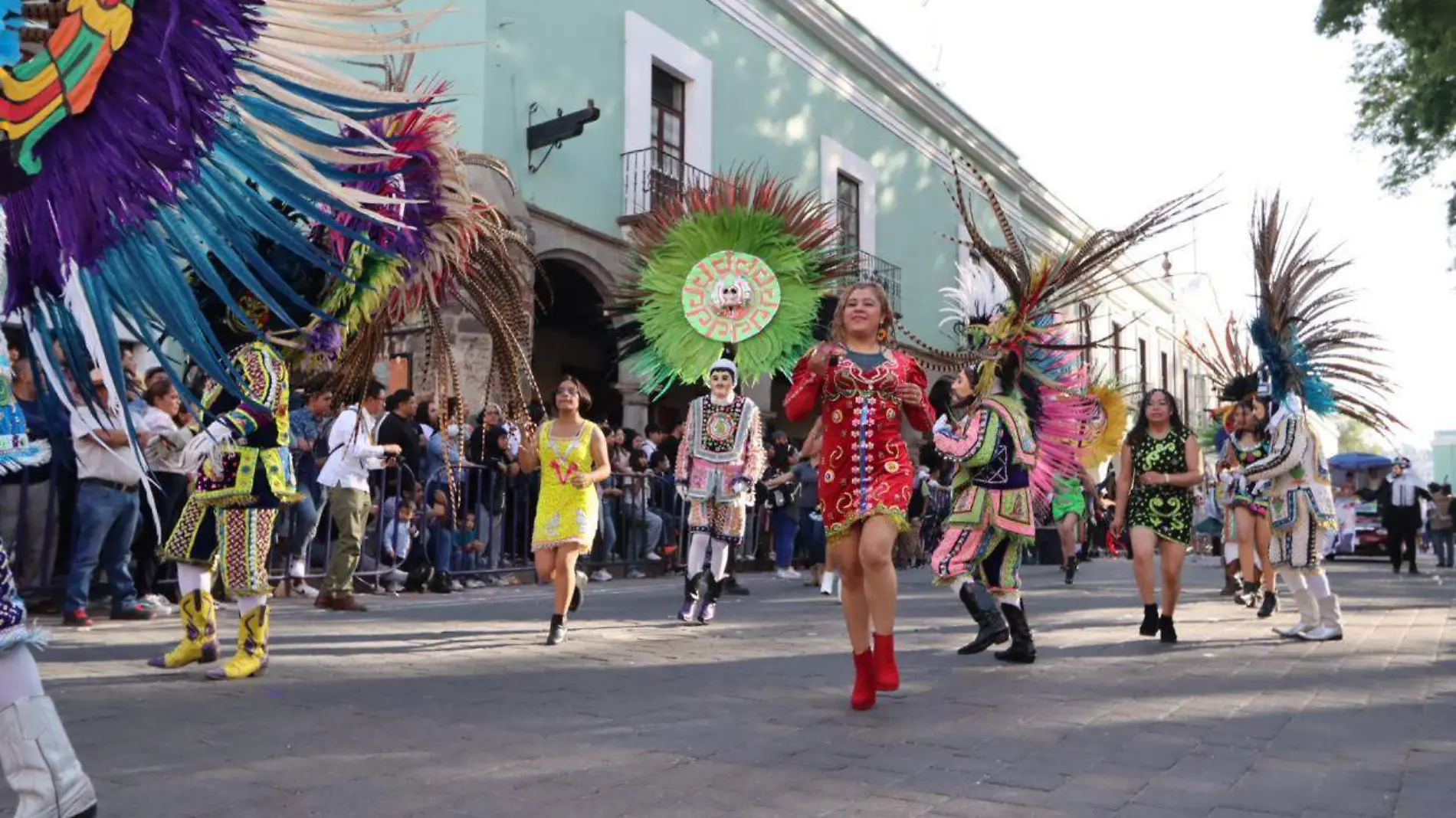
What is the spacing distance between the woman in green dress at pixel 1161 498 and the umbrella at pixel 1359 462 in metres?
26.2

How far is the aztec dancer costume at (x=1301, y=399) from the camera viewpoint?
25.7ft

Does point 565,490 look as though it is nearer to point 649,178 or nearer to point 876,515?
point 876,515

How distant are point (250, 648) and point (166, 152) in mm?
3786

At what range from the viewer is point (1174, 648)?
719 cm

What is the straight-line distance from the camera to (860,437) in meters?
5.20

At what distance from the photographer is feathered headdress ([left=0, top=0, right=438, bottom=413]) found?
2389 mm

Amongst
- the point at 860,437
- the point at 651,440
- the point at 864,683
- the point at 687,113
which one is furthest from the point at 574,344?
the point at 864,683

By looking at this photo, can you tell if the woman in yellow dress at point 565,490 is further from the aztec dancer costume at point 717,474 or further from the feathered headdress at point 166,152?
the feathered headdress at point 166,152

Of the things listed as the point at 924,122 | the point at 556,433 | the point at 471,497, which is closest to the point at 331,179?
the point at 556,433

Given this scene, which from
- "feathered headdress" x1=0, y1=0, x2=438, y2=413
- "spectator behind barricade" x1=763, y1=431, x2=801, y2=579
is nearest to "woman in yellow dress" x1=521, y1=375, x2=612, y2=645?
"feathered headdress" x1=0, y1=0, x2=438, y2=413

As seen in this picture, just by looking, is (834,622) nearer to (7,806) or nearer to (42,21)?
(7,806)

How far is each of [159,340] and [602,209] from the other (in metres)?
13.7

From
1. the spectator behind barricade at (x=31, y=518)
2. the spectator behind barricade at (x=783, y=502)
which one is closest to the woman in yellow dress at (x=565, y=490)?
the spectator behind barricade at (x=31, y=518)

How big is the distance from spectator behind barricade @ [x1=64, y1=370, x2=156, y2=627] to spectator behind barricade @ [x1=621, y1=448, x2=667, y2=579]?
19.3ft
